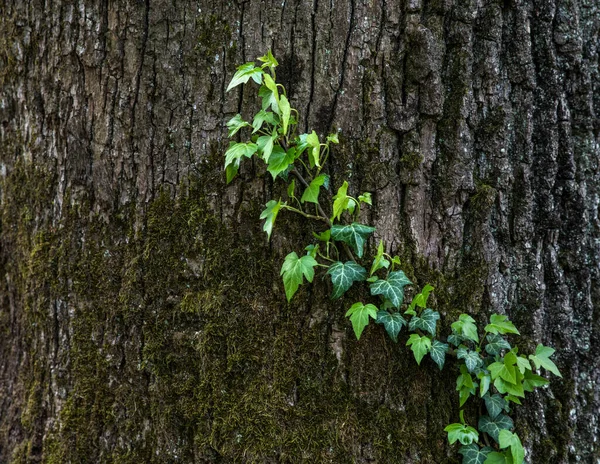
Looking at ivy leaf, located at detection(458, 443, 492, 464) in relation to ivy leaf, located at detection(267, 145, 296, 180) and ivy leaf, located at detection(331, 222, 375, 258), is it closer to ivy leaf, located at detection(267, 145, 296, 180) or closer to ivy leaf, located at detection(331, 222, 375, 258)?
ivy leaf, located at detection(331, 222, 375, 258)

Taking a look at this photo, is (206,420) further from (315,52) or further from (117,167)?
(315,52)

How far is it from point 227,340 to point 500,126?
1353 mm

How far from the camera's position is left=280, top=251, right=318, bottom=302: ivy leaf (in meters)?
1.66

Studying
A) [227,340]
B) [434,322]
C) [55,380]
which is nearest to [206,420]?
[227,340]

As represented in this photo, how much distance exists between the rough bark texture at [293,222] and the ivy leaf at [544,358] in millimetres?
71

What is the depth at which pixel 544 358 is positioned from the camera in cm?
182

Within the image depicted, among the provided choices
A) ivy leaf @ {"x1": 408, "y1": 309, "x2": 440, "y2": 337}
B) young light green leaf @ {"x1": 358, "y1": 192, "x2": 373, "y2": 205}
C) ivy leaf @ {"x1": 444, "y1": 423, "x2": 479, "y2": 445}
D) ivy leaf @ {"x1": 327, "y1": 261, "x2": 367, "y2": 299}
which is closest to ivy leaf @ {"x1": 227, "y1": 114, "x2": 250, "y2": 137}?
young light green leaf @ {"x1": 358, "y1": 192, "x2": 373, "y2": 205}

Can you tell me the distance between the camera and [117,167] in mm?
1878

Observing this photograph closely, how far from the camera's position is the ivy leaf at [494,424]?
1.80 m

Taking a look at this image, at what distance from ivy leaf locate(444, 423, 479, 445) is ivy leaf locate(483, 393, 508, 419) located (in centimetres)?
10

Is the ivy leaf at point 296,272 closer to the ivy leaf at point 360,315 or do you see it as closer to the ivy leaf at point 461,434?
the ivy leaf at point 360,315

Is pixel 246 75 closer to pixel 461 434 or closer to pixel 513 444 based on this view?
pixel 461 434

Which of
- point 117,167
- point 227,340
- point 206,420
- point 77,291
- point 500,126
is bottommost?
point 206,420

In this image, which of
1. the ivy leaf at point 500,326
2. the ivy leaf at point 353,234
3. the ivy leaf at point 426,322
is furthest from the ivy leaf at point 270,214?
the ivy leaf at point 500,326
